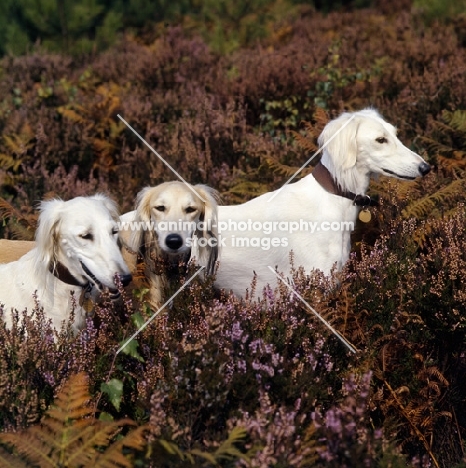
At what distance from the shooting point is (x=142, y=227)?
4.30 meters

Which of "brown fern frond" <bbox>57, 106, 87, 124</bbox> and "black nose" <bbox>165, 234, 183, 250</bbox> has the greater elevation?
"brown fern frond" <bbox>57, 106, 87, 124</bbox>

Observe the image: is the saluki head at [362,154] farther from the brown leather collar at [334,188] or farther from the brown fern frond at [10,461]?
the brown fern frond at [10,461]

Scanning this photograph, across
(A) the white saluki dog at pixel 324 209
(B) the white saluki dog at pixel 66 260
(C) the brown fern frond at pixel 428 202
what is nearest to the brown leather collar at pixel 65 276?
(B) the white saluki dog at pixel 66 260

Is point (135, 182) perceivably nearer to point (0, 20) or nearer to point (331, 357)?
point (331, 357)

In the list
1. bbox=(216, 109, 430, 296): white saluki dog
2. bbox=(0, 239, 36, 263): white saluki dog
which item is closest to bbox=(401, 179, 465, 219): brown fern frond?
bbox=(216, 109, 430, 296): white saluki dog

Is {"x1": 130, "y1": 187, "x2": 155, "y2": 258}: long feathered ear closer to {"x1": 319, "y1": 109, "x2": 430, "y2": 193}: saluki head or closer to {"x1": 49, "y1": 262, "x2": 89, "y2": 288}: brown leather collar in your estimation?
{"x1": 49, "y1": 262, "x2": 89, "y2": 288}: brown leather collar

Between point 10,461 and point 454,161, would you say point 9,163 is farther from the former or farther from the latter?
point 10,461

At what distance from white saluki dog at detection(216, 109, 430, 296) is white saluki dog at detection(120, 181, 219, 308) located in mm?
275

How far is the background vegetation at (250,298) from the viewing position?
8.89 ft

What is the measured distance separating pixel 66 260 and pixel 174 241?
588mm

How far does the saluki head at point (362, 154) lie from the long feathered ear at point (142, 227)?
1.09 m

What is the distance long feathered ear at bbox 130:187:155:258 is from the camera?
4.27 m

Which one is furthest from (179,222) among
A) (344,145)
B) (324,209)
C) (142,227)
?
(344,145)

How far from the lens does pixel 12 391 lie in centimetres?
297
